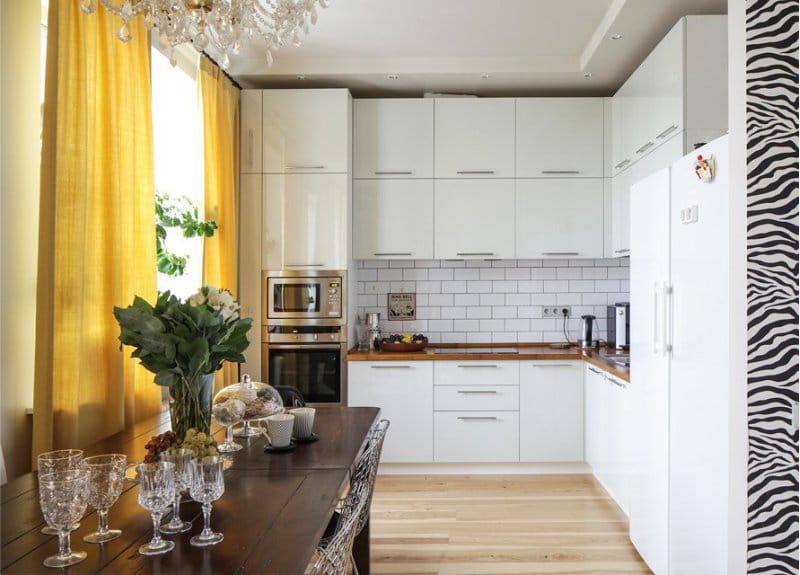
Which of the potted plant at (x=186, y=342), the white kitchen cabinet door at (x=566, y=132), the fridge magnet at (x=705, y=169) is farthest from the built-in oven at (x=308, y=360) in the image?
the fridge magnet at (x=705, y=169)

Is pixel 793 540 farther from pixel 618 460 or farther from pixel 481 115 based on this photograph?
pixel 481 115

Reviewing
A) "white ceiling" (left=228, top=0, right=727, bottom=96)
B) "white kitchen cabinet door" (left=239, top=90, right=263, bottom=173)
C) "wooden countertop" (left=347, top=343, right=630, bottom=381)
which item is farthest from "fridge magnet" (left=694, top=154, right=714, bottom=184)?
"white kitchen cabinet door" (left=239, top=90, right=263, bottom=173)

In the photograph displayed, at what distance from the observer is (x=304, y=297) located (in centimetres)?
437

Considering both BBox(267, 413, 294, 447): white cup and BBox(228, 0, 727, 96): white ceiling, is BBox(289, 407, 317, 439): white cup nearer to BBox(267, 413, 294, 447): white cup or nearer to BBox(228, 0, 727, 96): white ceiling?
BBox(267, 413, 294, 447): white cup

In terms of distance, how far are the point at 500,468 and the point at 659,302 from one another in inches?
86.2

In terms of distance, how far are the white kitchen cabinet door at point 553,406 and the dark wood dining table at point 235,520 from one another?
232 centimetres

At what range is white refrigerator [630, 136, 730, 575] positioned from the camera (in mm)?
2113

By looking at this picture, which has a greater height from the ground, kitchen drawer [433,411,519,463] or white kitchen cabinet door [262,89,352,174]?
white kitchen cabinet door [262,89,352,174]

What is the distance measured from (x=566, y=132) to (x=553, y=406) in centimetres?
197

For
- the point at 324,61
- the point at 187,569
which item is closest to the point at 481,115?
the point at 324,61

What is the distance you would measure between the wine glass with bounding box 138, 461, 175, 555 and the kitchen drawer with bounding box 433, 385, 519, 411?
120 inches

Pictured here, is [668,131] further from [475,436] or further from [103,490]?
[103,490]

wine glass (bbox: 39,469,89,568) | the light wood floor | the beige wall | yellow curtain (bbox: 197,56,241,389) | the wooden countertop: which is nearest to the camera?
wine glass (bbox: 39,469,89,568)

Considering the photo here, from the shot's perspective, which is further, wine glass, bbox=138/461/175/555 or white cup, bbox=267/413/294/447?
white cup, bbox=267/413/294/447
